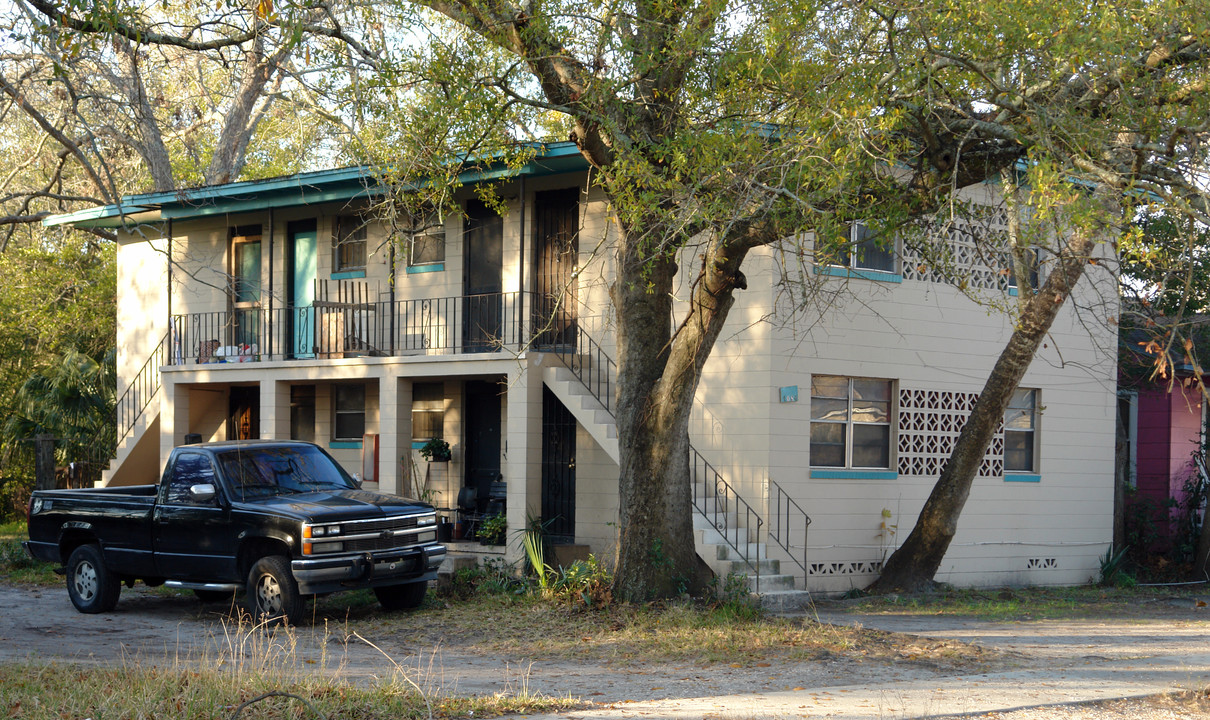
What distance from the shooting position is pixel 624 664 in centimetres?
1030

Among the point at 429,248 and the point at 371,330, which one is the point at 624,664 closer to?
the point at 371,330

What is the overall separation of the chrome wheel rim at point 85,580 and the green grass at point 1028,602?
876cm

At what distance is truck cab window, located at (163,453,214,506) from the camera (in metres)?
13.3

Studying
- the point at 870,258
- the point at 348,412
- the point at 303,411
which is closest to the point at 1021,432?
the point at 870,258

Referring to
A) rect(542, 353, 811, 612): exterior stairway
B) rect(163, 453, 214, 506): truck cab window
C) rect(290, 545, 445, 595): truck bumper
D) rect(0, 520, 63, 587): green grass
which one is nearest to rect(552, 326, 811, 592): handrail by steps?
rect(542, 353, 811, 612): exterior stairway

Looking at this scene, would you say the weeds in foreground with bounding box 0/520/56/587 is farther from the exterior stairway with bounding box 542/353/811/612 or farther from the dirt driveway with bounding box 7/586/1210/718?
the exterior stairway with bounding box 542/353/811/612

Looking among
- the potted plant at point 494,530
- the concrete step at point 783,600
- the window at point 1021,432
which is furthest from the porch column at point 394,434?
the window at point 1021,432

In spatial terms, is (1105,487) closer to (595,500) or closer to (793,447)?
(793,447)

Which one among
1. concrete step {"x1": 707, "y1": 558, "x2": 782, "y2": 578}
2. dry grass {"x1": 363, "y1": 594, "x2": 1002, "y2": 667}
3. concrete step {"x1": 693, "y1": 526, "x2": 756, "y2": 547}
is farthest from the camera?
concrete step {"x1": 693, "y1": 526, "x2": 756, "y2": 547}

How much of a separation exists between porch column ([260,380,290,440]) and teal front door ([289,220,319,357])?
4.07 feet

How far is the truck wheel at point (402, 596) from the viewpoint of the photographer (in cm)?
1353

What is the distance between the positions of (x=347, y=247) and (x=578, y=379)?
19.2 feet

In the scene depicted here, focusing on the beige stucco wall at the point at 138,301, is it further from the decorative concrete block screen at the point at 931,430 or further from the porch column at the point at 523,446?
the decorative concrete block screen at the point at 931,430

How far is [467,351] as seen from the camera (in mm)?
17609
